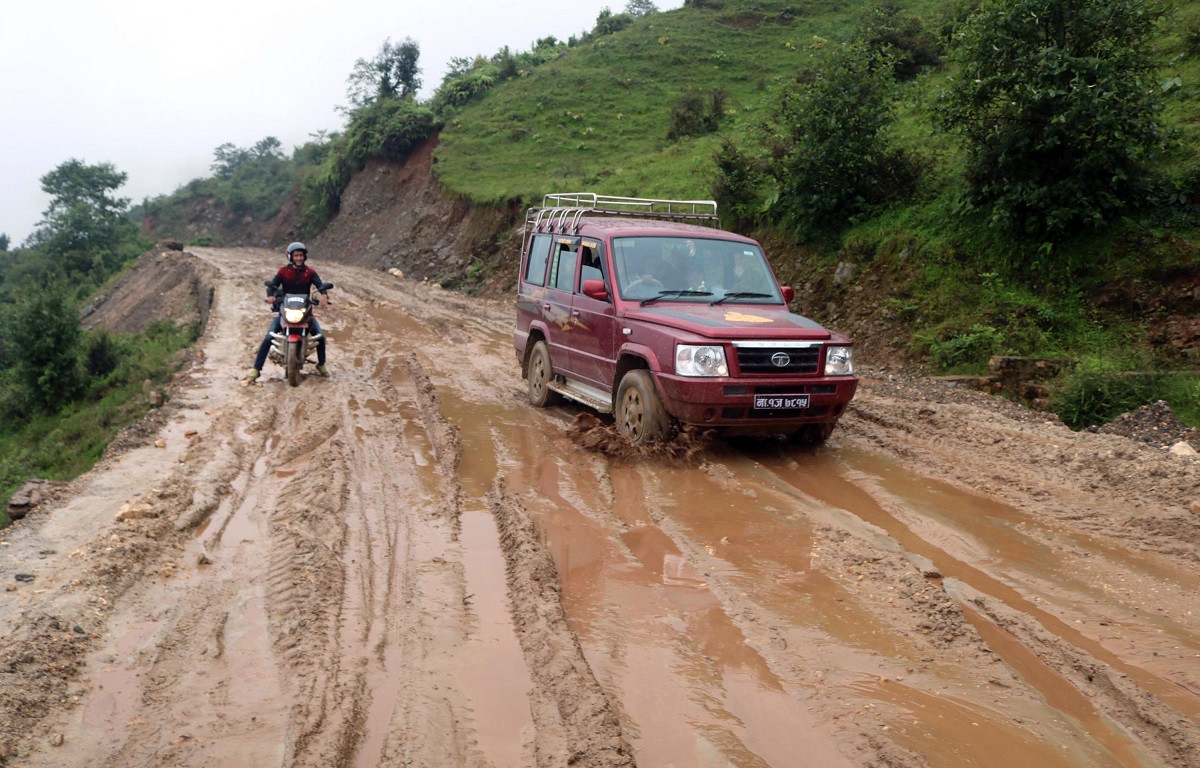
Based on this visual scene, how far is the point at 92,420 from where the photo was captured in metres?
15.0

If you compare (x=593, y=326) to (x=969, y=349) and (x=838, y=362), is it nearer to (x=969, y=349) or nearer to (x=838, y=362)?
(x=838, y=362)

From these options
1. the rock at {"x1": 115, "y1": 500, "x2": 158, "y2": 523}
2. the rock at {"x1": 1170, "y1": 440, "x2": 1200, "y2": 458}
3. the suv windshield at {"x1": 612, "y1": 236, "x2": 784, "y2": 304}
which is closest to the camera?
the rock at {"x1": 115, "y1": 500, "x2": 158, "y2": 523}

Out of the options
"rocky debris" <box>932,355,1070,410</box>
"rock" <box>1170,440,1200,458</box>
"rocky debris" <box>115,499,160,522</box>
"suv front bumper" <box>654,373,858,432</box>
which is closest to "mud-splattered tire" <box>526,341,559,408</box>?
"suv front bumper" <box>654,373,858,432</box>

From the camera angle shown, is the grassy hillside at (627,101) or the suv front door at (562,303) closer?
the suv front door at (562,303)

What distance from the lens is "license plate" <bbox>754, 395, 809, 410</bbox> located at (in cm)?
695

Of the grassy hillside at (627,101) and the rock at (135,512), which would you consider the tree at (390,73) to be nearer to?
the grassy hillside at (627,101)

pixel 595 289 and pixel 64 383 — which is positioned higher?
pixel 595 289

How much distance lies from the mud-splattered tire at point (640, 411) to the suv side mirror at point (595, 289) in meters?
0.84

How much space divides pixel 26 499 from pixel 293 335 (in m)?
4.13

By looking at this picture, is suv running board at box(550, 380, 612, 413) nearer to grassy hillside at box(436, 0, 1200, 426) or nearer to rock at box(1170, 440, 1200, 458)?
rock at box(1170, 440, 1200, 458)

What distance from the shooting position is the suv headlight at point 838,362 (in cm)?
718

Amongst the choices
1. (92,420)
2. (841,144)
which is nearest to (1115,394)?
Result: (841,144)

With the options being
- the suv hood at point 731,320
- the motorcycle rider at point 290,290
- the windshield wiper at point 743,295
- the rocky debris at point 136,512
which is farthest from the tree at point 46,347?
the windshield wiper at point 743,295

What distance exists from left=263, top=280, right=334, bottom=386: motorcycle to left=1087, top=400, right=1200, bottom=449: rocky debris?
8.74m
